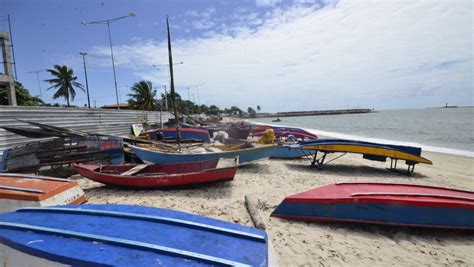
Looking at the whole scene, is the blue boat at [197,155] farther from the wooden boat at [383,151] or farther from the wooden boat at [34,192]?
the wooden boat at [34,192]

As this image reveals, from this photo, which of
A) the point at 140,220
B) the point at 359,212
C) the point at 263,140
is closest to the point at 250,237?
the point at 140,220

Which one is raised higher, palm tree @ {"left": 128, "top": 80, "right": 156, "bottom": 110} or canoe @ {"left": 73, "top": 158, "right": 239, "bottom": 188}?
palm tree @ {"left": 128, "top": 80, "right": 156, "bottom": 110}

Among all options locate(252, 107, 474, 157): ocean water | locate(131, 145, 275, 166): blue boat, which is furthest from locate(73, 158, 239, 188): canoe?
locate(252, 107, 474, 157): ocean water

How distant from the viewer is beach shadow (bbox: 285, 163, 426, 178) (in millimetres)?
9086

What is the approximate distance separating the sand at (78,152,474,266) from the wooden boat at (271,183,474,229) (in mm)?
228

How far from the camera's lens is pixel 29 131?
773cm

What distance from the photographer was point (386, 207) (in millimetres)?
4301

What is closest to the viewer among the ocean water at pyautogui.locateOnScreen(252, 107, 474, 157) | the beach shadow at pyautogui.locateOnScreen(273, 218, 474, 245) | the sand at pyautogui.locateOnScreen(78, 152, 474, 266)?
the sand at pyautogui.locateOnScreen(78, 152, 474, 266)

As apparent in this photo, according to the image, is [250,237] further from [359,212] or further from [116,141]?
[116,141]

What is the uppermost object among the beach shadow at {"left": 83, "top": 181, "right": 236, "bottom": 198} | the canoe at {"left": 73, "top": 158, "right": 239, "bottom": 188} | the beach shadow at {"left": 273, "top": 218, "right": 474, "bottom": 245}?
the canoe at {"left": 73, "top": 158, "right": 239, "bottom": 188}

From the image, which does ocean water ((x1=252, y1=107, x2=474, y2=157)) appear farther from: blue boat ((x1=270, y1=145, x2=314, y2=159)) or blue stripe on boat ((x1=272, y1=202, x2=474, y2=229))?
blue stripe on boat ((x1=272, y1=202, x2=474, y2=229))

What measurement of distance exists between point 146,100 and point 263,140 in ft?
108

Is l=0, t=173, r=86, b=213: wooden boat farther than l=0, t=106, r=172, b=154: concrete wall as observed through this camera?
No

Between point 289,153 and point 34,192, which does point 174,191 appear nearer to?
point 34,192
